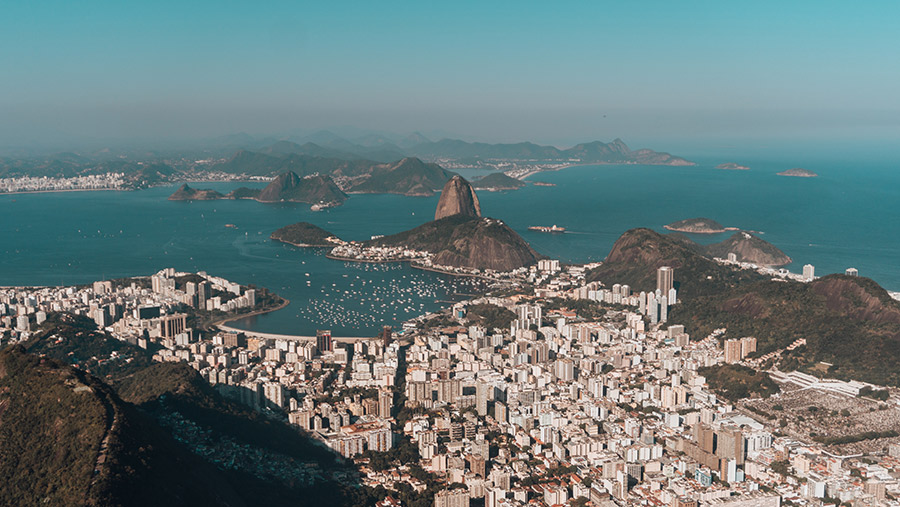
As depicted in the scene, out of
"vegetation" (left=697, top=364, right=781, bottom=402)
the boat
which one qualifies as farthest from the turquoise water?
"vegetation" (left=697, top=364, right=781, bottom=402)

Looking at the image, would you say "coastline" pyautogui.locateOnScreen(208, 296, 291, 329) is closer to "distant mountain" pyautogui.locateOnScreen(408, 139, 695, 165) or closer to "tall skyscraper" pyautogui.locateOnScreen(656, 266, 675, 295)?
"tall skyscraper" pyautogui.locateOnScreen(656, 266, 675, 295)

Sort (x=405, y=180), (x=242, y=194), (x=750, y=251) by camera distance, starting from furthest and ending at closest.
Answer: (x=405, y=180), (x=242, y=194), (x=750, y=251)

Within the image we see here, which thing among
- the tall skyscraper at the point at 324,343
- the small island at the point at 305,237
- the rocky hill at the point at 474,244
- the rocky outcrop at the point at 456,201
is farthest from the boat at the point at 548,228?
the tall skyscraper at the point at 324,343

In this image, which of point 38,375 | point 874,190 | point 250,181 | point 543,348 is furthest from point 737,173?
point 38,375

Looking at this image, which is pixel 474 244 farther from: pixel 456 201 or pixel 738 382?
pixel 738 382

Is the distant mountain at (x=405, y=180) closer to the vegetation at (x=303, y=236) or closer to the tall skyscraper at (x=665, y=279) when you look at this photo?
the vegetation at (x=303, y=236)

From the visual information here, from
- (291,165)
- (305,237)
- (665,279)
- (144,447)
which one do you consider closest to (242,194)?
(291,165)
